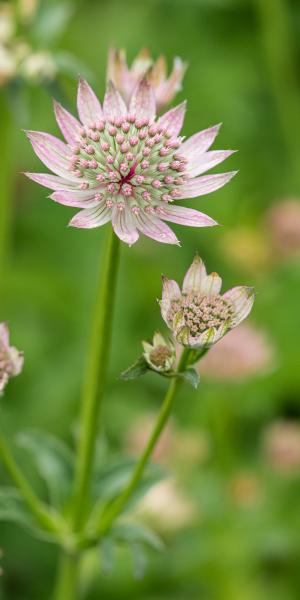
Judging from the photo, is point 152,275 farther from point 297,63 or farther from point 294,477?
point 297,63

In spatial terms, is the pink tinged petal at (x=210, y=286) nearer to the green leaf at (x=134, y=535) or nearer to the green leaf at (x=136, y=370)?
the green leaf at (x=136, y=370)

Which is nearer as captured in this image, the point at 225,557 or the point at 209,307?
the point at 209,307

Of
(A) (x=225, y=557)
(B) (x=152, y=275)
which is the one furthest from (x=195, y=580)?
(B) (x=152, y=275)

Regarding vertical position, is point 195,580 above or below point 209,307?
below

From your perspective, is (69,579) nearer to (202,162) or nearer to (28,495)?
(28,495)

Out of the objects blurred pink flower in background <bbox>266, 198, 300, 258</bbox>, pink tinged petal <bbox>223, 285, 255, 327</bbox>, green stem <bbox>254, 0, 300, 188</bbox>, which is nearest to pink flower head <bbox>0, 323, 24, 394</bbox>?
pink tinged petal <bbox>223, 285, 255, 327</bbox>

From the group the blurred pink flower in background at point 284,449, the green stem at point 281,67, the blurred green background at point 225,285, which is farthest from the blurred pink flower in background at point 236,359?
the green stem at point 281,67
